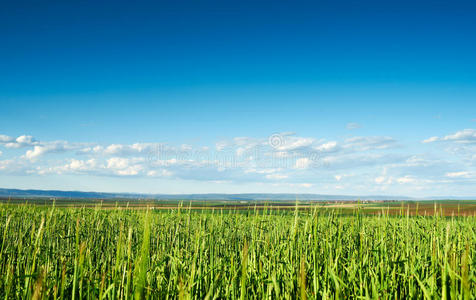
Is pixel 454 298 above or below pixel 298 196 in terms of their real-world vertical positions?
below

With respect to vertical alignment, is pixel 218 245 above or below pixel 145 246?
below

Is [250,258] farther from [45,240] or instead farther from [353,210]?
[45,240]

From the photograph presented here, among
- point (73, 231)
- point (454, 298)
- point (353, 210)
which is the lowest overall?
point (73, 231)

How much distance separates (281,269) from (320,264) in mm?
720

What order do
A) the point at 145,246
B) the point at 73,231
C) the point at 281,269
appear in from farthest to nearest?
the point at 73,231, the point at 281,269, the point at 145,246

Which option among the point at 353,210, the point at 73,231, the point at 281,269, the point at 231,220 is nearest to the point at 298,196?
the point at 281,269

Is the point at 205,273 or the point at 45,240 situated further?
the point at 45,240

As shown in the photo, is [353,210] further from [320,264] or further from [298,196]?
[298,196]

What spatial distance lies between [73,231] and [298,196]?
19.3 feet

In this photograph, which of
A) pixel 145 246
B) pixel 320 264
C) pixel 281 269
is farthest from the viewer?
pixel 320 264

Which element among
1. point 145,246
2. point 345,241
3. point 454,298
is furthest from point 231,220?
point 145,246

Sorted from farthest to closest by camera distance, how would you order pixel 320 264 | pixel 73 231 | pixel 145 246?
pixel 73 231 < pixel 320 264 < pixel 145 246

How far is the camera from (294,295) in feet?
10.5

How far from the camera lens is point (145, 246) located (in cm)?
128
